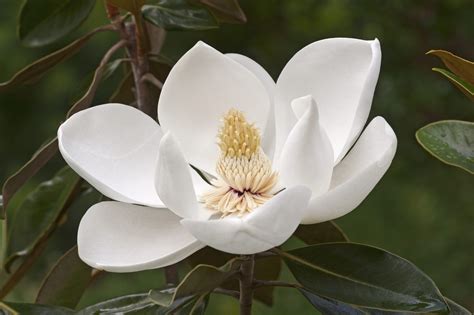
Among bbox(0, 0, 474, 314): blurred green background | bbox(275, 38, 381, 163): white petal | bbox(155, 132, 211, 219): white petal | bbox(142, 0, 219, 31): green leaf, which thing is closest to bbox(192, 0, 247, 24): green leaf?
bbox(142, 0, 219, 31): green leaf

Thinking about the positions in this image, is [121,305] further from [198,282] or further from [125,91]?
[125,91]

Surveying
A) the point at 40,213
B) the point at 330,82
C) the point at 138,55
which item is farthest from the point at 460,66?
the point at 40,213

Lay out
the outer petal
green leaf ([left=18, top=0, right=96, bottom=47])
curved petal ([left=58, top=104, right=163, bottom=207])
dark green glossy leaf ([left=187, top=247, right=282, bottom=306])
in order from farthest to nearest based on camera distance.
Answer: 1. green leaf ([left=18, top=0, right=96, bottom=47])
2. dark green glossy leaf ([left=187, top=247, right=282, bottom=306])
3. the outer petal
4. curved petal ([left=58, top=104, right=163, bottom=207])

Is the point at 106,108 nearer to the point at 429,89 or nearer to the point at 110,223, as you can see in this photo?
the point at 110,223

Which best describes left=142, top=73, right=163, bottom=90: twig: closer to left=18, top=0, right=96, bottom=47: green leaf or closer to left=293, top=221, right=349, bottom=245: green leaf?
left=18, top=0, right=96, bottom=47: green leaf

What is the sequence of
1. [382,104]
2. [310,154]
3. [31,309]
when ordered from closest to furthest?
[310,154] → [31,309] → [382,104]

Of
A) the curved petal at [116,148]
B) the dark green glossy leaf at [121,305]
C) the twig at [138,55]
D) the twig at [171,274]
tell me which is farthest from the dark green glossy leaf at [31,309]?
the twig at [138,55]

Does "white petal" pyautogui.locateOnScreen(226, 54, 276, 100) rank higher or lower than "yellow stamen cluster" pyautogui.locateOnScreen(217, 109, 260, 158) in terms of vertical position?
higher

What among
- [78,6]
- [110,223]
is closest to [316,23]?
[78,6]
